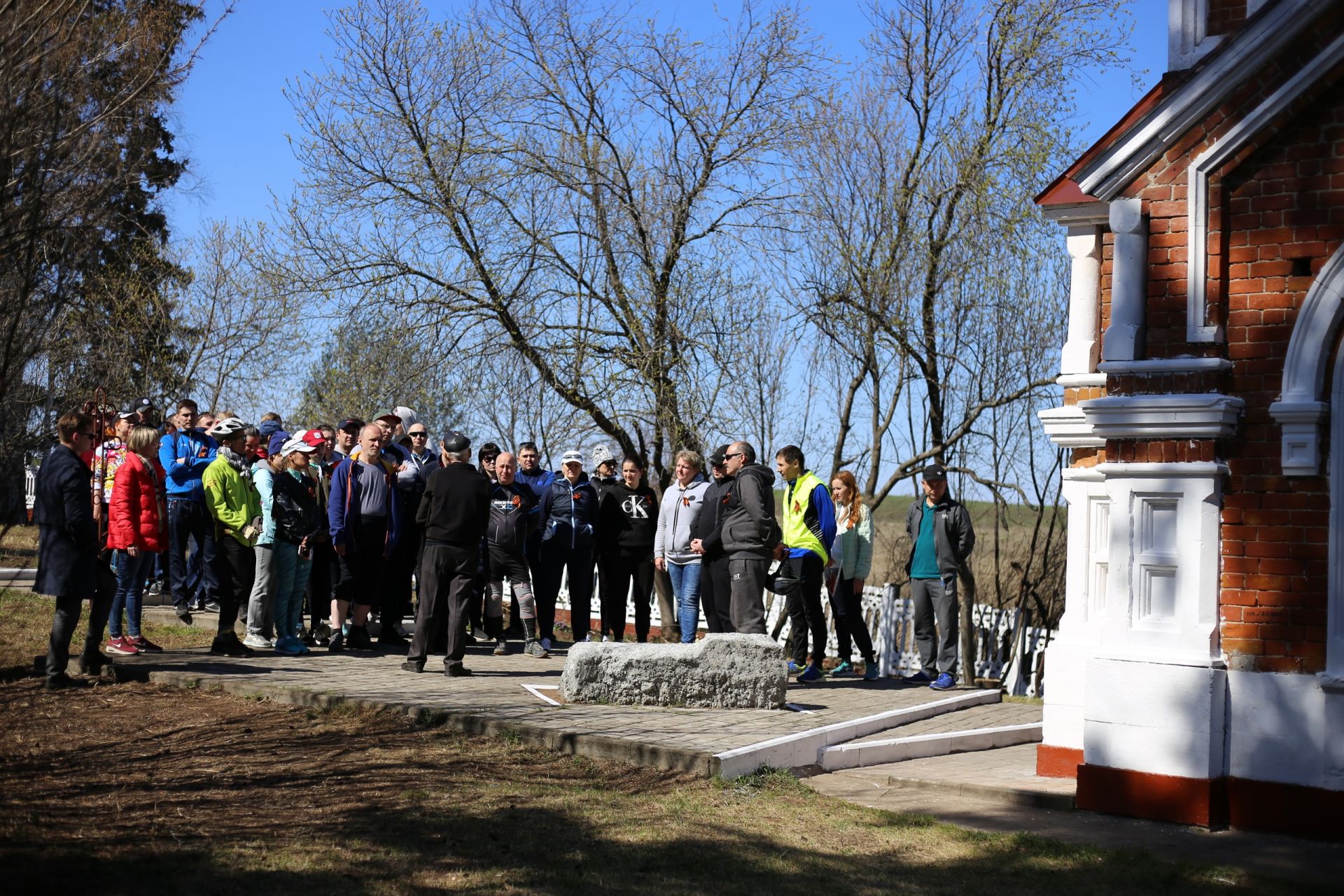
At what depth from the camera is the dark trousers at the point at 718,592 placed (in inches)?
480

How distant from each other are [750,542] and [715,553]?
78cm

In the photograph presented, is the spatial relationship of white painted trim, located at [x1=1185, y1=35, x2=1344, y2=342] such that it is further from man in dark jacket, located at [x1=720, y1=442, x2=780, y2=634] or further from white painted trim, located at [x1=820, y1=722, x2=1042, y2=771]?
man in dark jacket, located at [x1=720, y1=442, x2=780, y2=634]

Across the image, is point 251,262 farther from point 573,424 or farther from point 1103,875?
point 1103,875

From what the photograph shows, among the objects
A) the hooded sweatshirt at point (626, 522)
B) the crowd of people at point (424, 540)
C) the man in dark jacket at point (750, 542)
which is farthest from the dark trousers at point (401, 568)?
the man in dark jacket at point (750, 542)

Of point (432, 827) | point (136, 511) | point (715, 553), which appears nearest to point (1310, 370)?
point (432, 827)

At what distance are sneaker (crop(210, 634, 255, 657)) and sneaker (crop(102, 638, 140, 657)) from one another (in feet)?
2.08

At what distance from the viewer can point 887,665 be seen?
1591 centimetres

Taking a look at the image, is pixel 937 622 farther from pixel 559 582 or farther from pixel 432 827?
pixel 432 827

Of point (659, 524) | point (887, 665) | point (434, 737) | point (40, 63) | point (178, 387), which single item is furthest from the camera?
point (178, 387)

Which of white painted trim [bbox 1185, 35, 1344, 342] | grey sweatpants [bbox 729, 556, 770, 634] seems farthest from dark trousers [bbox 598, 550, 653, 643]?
white painted trim [bbox 1185, 35, 1344, 342]

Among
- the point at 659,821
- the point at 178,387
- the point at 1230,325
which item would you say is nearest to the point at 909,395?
the point at 1230,325

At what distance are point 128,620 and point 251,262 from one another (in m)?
7.97

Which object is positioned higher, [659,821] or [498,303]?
[498,303]

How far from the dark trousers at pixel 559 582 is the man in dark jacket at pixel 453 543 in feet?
8.17
